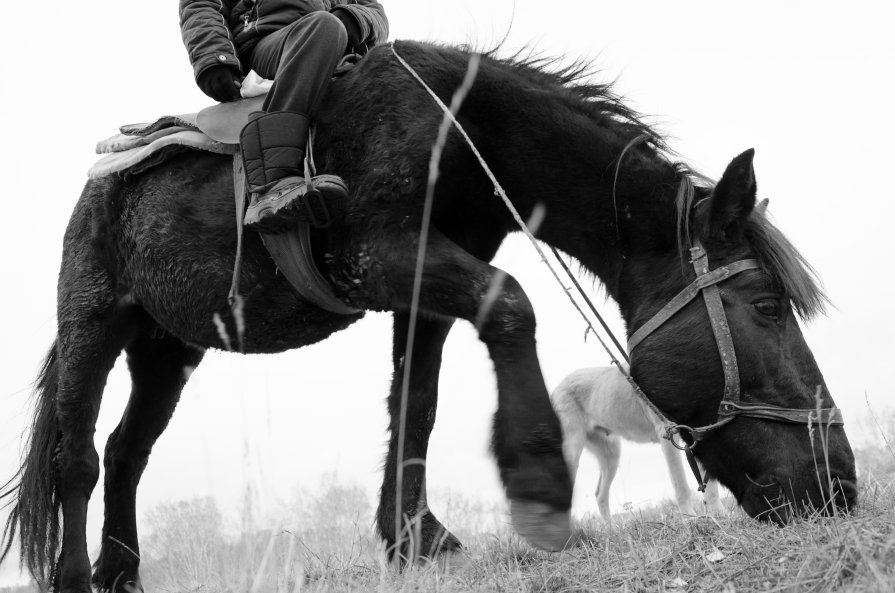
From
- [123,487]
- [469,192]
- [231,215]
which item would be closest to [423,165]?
[469,192]

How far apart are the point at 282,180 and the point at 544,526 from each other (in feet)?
5.85

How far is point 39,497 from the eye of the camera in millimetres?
4836

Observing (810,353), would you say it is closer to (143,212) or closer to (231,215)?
(231,215)

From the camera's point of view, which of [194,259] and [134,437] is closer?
[194,259]

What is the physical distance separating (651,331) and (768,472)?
2.35ft

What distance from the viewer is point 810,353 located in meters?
3.39

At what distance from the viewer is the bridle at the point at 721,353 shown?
10.7ft

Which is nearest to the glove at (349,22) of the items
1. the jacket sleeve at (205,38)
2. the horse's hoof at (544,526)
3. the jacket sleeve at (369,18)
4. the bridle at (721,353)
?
the jacket sleeve at (369,18)

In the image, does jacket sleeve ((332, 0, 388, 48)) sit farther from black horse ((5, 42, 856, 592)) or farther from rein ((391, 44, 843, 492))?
rein ((391, 44, 843, 492))

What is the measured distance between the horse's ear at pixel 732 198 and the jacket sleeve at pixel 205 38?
228 cm

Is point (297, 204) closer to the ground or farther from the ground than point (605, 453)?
farther from the ground

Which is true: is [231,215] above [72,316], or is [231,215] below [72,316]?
above

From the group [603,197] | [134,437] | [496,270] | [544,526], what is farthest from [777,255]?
[134,437]

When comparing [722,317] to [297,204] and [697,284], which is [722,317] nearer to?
[697,284]
